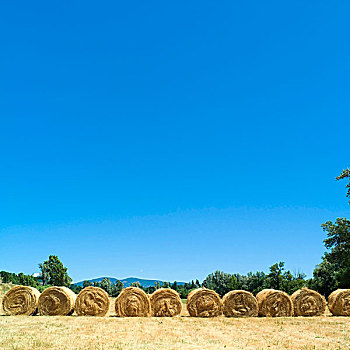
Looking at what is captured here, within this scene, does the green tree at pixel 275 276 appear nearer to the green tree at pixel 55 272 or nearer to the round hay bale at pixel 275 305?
the round hay bale at pixel 275 305

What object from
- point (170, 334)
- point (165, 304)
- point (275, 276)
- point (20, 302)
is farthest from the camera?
point (275, 276)

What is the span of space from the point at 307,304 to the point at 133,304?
9438 mm

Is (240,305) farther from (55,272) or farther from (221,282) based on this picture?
(55,272)

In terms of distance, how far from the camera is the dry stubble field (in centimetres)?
1028

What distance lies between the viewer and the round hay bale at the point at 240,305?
1812cm

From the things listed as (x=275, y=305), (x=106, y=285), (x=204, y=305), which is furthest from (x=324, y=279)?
(x=106, y=285)

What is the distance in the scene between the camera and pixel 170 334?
12.2m

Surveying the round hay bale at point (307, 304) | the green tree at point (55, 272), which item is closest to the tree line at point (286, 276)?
the green tree at point (55, 272)

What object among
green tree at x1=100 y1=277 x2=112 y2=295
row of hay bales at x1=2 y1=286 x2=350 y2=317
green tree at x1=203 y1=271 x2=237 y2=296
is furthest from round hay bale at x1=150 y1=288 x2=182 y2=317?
green tree at x1=100 y1=277 x2=112 y2=295

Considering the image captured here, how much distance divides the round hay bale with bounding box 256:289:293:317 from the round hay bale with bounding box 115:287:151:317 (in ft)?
19.6

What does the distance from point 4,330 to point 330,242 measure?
20.2 m

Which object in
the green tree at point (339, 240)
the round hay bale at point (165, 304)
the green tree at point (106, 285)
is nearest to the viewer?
the round hay bale at point (165, 304)

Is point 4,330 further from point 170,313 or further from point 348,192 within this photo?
point 348,192

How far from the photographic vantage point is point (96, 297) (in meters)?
18.1
